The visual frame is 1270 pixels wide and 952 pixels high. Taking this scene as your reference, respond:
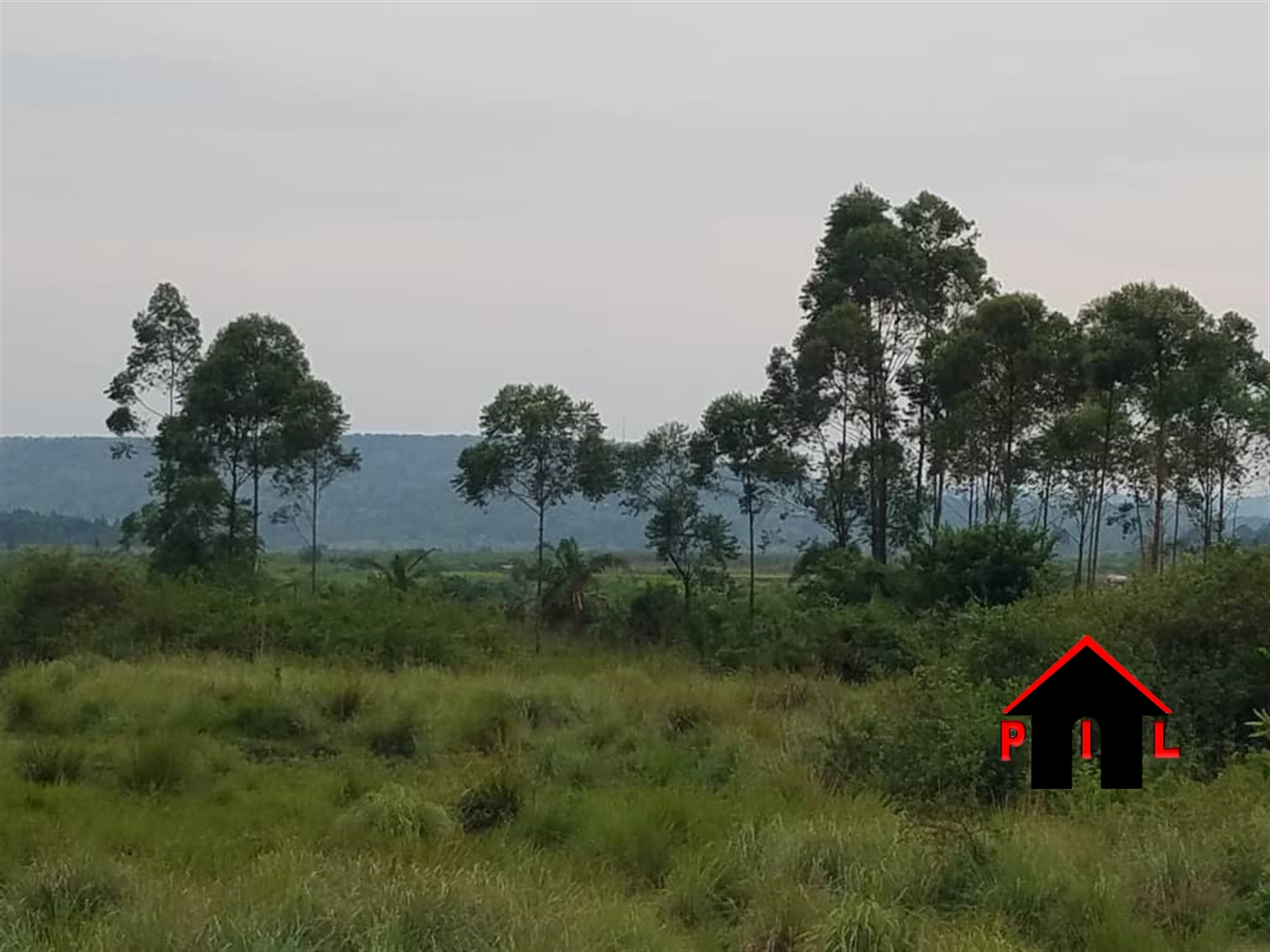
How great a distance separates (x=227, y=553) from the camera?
27.1 metres

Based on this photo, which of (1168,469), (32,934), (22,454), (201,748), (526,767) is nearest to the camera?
(32,934)

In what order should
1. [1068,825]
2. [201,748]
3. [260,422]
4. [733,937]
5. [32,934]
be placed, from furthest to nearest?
[260,422] → [201,748] → [1068,825] → [733,937] → [32,934]

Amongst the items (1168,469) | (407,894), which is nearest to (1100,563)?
(1168,469)

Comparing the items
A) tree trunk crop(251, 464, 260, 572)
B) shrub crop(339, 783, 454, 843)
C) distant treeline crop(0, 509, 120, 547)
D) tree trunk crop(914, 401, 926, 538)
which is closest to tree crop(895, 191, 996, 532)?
tree trunk crop(914, 401, 926, 538)

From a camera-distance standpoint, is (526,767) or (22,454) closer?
(526,767)

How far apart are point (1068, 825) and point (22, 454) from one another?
281 feet

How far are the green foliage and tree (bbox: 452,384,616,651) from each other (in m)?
7.91

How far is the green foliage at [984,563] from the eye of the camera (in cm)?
1875

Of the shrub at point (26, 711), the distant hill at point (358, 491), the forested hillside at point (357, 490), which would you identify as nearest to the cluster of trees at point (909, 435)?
the shrub at point (26, 711)

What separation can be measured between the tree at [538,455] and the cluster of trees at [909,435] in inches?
1.5

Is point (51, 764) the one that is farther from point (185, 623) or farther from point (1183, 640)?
point (185, 623)

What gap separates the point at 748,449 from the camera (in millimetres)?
26188

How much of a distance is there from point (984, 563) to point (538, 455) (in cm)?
946

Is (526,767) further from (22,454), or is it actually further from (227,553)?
(22,454)
